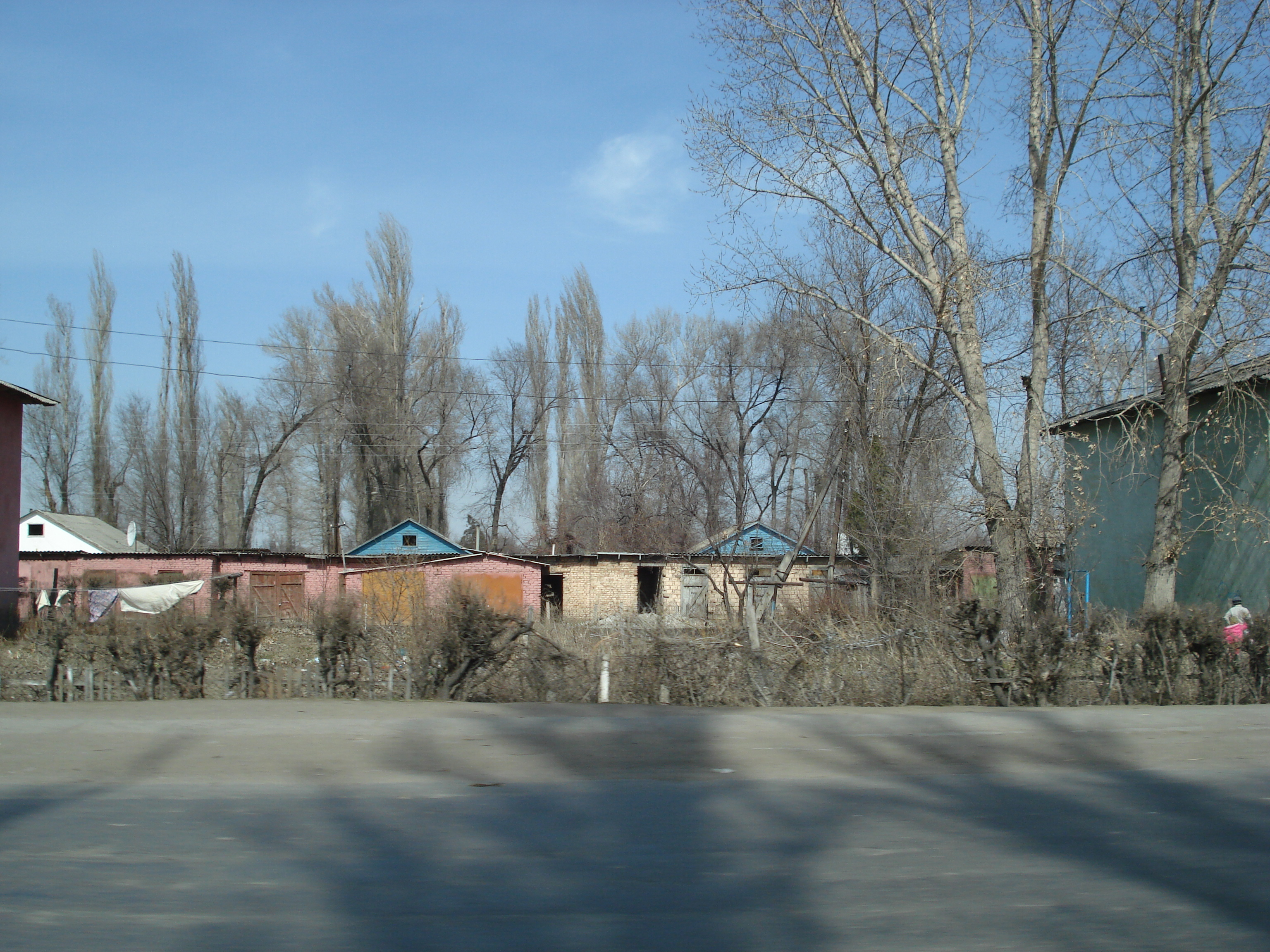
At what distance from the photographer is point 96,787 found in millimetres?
6594

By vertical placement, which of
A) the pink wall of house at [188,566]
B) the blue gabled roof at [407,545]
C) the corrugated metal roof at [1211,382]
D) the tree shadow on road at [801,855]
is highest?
the corrugated metal roof at [1211,382]

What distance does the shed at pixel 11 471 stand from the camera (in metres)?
24.8

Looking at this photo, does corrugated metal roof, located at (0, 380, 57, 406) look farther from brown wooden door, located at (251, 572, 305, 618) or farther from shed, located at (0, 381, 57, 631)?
brown wooden door, located at (251, 572, 305, 618)

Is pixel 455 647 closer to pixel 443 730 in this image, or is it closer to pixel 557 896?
pixel 443 730

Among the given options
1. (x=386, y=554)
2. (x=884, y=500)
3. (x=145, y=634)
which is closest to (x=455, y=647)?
(x=145, y=634)

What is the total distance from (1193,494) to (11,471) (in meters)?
29.6

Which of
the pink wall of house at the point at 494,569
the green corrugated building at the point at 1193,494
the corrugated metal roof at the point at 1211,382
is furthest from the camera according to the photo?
the pink wall of house at the point at 494,569

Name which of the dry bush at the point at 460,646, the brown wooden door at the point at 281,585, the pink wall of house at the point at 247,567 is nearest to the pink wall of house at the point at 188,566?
the pink wall of house at the point at 247,567

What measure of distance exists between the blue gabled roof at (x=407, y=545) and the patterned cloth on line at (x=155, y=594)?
1495 cm

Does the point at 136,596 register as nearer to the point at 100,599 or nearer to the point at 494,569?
the point at 100,599

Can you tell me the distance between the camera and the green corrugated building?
716 inches

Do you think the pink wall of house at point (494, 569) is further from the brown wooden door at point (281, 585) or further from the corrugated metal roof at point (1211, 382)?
the corrugated metal roof at point (1211, 382)

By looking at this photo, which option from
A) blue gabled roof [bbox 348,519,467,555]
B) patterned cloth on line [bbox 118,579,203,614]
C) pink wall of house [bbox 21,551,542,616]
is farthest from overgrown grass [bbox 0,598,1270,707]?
blue gabled roof [bbox 348,519,467,555]

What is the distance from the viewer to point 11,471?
84.1 feet
